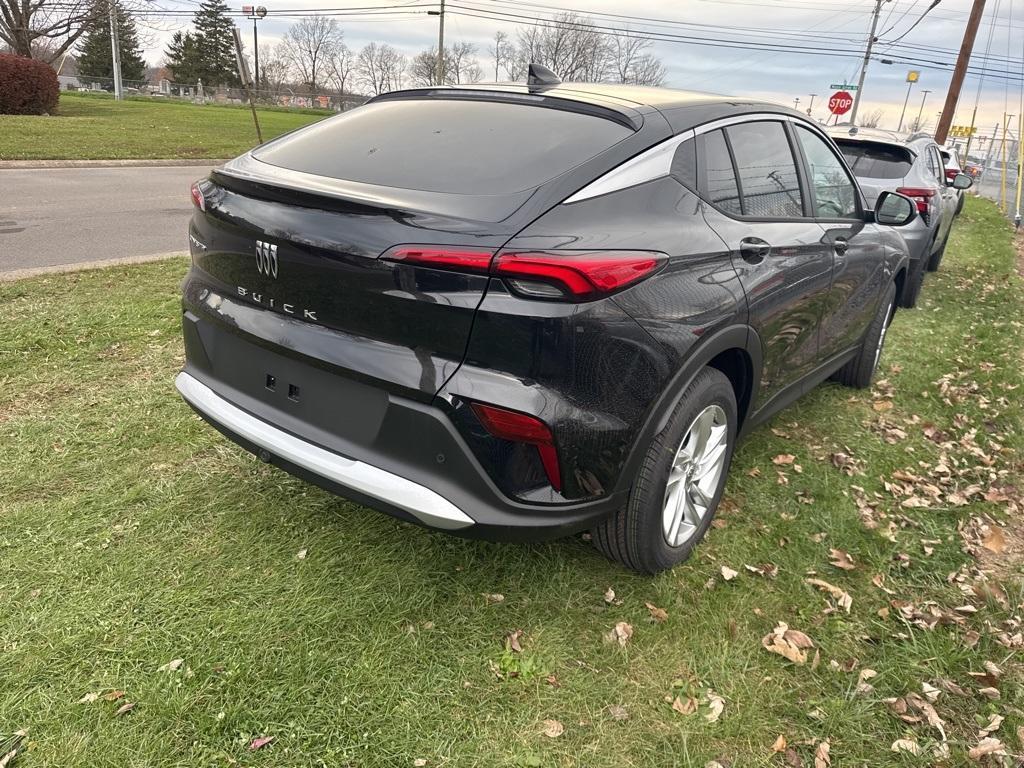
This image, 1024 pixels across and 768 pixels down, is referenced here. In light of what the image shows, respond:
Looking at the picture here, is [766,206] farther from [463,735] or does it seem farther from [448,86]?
[463,735]

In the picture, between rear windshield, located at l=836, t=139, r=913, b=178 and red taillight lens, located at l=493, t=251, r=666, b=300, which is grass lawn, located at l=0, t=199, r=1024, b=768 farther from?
rear windshield, located at l=836, t=139, r=913, b=178

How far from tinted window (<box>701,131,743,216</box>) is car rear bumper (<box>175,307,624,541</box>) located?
1187 mm

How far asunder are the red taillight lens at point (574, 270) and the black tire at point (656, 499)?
0.59m

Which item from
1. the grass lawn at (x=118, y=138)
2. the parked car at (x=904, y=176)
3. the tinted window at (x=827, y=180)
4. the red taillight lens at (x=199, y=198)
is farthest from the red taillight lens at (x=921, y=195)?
the grass lawn at (x=118, y=138)

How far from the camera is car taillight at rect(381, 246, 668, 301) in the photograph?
1.99 meters

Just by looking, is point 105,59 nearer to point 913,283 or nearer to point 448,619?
point 913,283

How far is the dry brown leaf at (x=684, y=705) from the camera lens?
7.48ft

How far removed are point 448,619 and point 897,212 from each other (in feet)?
11.9

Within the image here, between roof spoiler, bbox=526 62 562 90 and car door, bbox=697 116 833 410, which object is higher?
roof spoiler, bbox=526 62 562 90

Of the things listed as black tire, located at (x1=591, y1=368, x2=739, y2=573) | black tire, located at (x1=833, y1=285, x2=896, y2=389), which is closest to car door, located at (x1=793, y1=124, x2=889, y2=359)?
black tire, located at (x1=833, y1=285, x2=896, y2=389)

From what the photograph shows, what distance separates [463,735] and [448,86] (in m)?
2.56

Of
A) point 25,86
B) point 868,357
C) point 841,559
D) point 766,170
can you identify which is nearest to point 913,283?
point 868,357

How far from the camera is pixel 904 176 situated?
281 inches

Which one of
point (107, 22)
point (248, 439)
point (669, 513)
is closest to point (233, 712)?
point (248, 439)
